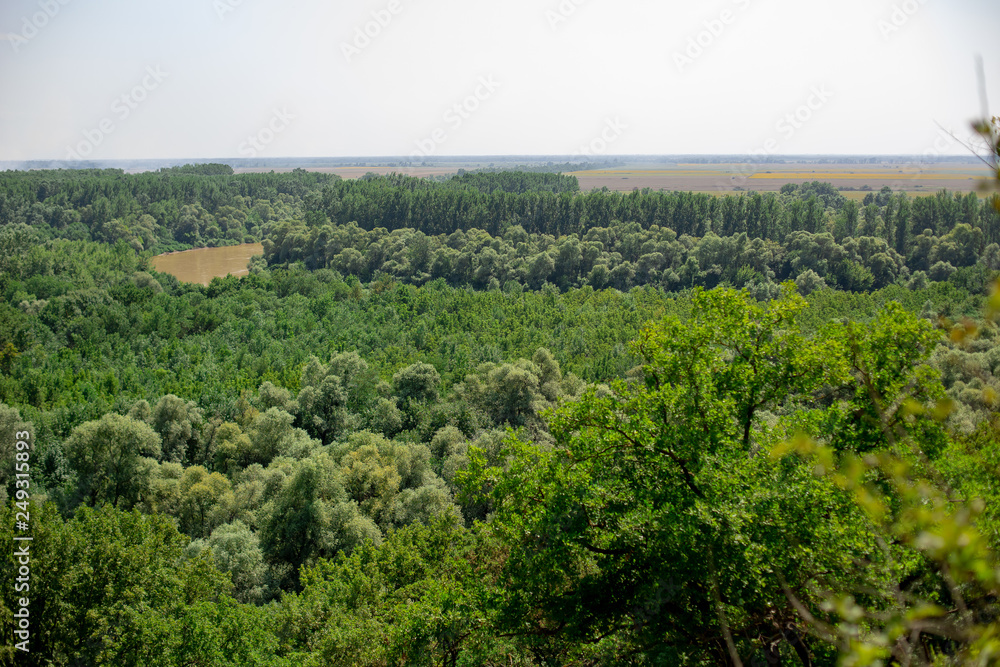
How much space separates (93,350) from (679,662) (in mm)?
52599

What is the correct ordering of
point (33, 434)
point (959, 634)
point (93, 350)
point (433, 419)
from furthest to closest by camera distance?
point (93, 350)
point (433, 419)
point (33, 434)
point (959, 634)

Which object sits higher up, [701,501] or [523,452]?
[701,501]

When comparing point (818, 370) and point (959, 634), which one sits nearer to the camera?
point (959, 634)

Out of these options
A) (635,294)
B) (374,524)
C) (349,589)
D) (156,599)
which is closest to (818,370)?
(349,589)

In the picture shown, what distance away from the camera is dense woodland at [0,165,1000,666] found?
828cm

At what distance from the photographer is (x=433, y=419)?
124 ft

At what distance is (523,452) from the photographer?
10836 mm

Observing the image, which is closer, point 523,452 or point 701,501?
point 701,501

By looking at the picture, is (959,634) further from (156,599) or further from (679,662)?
(156,599)

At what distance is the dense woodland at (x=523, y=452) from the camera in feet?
27.2

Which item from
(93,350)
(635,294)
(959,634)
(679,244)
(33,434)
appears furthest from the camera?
(679,244)

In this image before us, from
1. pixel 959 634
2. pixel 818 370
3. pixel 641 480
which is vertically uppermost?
pixel 959 634

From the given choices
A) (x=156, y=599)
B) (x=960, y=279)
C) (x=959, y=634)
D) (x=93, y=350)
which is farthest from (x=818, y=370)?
(x=960, y=279)

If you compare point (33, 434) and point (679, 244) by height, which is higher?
point (679, 244)
